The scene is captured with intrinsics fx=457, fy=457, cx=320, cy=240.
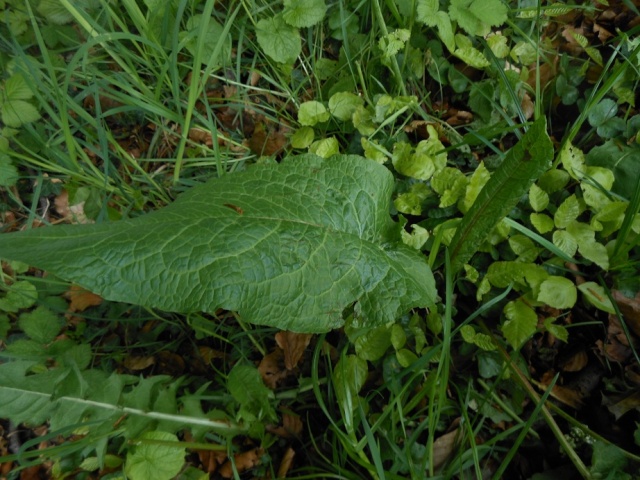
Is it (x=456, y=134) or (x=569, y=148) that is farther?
(x=456, y=134)

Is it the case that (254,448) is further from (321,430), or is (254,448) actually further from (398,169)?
(398,169)

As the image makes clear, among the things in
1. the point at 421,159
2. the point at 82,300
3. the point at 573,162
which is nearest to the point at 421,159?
the point at 421,159

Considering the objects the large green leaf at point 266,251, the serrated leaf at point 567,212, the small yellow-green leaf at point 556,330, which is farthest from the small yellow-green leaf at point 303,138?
the small yellow-green leaf at point 556,330

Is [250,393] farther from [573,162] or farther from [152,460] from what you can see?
[573,162]

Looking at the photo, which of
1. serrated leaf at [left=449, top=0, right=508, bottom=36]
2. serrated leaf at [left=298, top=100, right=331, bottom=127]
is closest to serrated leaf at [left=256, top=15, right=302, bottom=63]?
serrated leaf at [left=298, top=100, right=331, bottom=127]

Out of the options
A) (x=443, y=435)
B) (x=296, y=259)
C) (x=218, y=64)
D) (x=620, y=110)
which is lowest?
(x=443, y=435)

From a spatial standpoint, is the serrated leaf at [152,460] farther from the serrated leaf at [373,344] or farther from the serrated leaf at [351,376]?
Result: the serrated leaf at [373,344]

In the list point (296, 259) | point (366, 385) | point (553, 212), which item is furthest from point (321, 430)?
point (553, 212)

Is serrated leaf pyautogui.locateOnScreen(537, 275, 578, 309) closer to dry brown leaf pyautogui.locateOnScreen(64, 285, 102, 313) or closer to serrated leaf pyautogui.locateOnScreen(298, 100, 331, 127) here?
serrated leaf pyautogui.locateOnScreen(298, 100, 331, 127)
